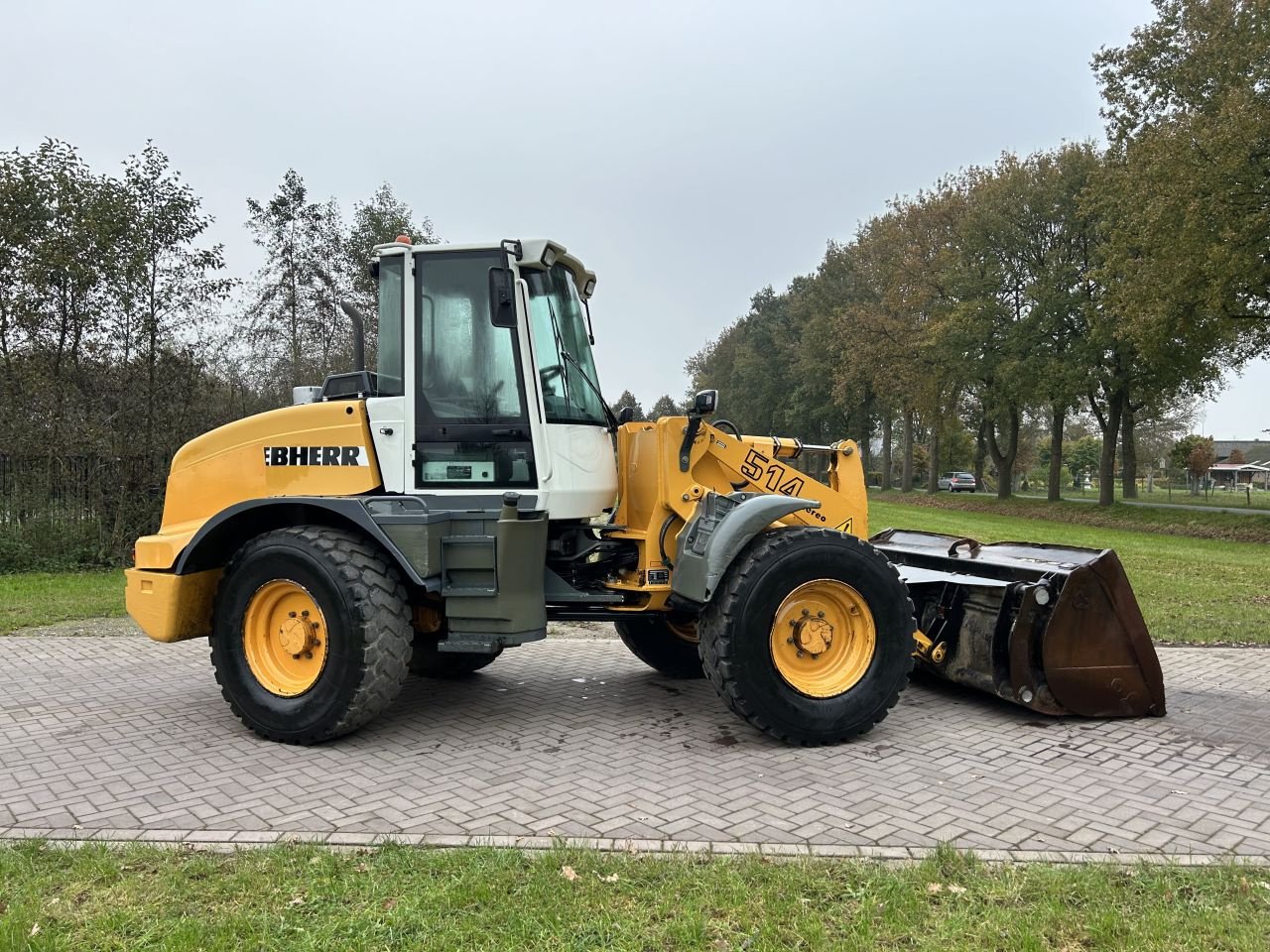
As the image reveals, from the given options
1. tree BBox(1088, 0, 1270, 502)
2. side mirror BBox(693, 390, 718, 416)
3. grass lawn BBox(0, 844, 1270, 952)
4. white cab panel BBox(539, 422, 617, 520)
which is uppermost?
tree BBox(1088, 0, 1270, 502)

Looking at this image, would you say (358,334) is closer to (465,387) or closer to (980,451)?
(465,387)

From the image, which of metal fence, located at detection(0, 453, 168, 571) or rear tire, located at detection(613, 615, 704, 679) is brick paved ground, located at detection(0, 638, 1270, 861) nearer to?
rear tire, located at detection(613, 615, 704, 679)

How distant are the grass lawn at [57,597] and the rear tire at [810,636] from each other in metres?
7.86

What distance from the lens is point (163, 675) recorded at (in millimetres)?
7047

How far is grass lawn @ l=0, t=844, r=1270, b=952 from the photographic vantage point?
3006 millimetres

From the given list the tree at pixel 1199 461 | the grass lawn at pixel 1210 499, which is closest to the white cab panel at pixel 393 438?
the grass lawn at pixel 1210 499

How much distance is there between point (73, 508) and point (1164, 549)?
20.3 m

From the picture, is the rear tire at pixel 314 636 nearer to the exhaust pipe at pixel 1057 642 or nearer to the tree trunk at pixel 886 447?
the exhaust pipe at pixel 1057 642

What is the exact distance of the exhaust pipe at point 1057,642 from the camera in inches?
213

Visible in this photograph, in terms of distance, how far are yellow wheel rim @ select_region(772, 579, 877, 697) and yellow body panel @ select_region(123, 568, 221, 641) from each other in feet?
11.9

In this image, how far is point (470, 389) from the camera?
17.9 feet

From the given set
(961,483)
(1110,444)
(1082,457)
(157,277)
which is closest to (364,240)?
(157,277)

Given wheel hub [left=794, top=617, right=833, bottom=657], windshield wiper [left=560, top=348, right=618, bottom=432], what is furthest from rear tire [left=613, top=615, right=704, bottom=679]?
windshield wiper [left=560, top=348, right=618, bottom=432]

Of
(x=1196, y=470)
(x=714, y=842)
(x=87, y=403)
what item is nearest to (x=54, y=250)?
(x=87, y=403)
